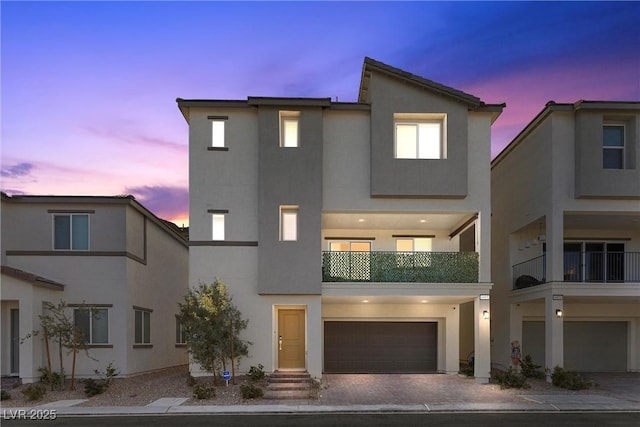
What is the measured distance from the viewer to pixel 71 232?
18.0 metres

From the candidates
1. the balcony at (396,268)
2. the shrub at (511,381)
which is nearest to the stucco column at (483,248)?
the balcony at (396,268)

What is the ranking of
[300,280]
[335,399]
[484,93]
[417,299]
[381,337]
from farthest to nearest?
1. [484,93]
2. [381,337]
3. [417,299]
4. [300,280]
5. [335,399]

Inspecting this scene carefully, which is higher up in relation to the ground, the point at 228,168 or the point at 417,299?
the point at 228,168

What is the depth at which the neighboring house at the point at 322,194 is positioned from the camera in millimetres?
17078

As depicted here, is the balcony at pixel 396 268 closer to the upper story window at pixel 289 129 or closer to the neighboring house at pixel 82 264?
the upper story window at pixel 289 129

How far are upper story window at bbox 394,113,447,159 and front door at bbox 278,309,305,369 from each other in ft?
22.9

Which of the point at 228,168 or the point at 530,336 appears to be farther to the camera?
the point at 530,336

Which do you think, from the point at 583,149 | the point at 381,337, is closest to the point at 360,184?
the point at 381,337

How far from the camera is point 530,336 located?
21047 millimetres

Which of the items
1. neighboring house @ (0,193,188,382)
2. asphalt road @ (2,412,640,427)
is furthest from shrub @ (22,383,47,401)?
neighboring house @ (0,193,188,382)

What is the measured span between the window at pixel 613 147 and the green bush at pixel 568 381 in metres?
7.43

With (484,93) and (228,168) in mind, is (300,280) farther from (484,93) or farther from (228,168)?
(484,93)

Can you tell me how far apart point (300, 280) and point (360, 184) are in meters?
4.01

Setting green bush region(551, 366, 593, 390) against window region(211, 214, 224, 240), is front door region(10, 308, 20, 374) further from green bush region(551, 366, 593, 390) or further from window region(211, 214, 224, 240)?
green bush region(551, 366, 593, 390)
